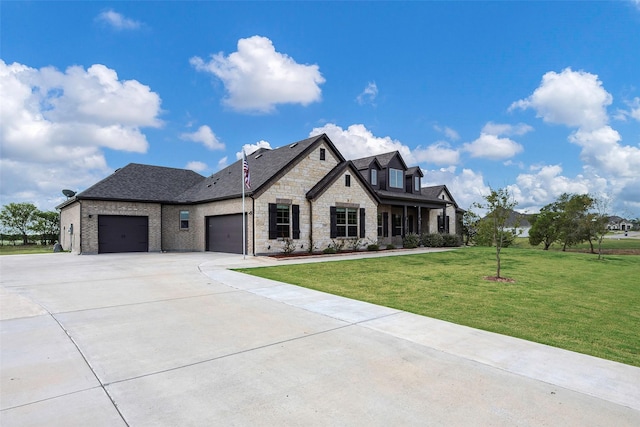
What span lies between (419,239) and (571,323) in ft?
66.1

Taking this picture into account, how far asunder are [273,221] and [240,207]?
6.77 ft

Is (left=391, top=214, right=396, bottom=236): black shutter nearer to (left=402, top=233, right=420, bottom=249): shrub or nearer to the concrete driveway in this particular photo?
(left=402, top=233, right=420, bottom=249): shrub

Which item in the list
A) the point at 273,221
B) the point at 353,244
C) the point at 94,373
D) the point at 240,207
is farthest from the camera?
the point at 353,244

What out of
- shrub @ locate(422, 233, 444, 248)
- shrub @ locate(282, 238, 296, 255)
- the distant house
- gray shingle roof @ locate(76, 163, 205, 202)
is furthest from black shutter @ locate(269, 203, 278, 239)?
the distant house

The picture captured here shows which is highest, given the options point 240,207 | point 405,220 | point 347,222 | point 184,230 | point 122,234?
point 240,207

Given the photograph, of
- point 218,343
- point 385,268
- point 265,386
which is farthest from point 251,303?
point 385,268

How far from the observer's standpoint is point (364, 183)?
75.0 ft

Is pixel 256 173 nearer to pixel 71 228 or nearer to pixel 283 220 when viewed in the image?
pixel 283 220

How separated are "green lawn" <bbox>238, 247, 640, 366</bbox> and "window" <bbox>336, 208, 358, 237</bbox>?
25.0 feet

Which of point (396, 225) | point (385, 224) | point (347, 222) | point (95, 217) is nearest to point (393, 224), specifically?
point (396, 225)

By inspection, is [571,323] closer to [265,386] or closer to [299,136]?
[265,386]

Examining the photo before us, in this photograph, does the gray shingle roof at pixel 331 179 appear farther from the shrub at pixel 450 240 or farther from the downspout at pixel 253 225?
the shrub at pixel 450 240

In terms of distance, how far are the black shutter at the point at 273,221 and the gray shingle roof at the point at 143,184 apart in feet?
28.7

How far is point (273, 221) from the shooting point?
18797 millimetres
